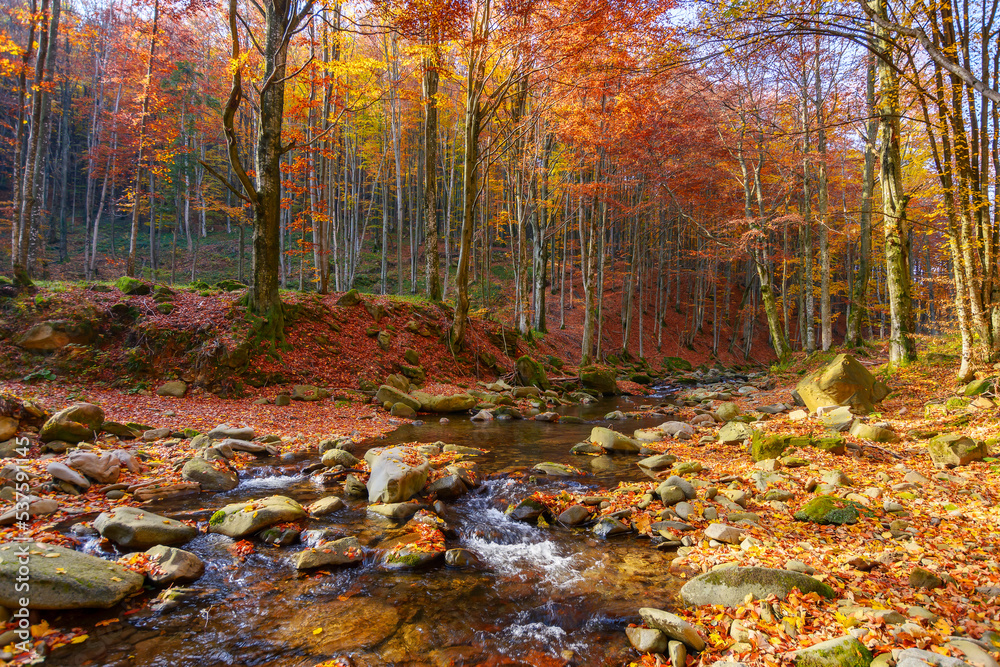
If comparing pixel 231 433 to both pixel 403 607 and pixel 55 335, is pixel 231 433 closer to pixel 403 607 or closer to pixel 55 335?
pixel 403 607

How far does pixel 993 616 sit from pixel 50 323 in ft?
45.8

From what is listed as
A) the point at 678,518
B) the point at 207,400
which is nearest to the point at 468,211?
the point at 207,400

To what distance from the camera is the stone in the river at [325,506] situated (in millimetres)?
5071

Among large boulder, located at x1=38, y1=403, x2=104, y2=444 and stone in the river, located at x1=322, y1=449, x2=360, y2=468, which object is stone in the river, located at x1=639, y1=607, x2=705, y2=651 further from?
large boulder, located at x1=38, y1=403, x2=104, y2=444

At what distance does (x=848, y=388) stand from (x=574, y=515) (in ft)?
21.7

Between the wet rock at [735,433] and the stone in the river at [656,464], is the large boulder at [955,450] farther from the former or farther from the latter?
the stone in the river at [656,464]

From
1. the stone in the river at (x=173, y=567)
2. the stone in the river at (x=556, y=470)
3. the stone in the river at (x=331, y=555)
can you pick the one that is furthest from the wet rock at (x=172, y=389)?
the stone in the river at (x=556, y=470)

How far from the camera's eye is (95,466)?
5.37 meters

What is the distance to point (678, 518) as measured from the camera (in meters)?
4.95

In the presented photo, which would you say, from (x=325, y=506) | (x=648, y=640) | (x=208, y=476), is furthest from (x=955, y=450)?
(x=208, y=476)

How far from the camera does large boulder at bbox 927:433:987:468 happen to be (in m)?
5.27

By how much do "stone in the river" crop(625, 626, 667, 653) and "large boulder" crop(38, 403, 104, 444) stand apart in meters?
7.45

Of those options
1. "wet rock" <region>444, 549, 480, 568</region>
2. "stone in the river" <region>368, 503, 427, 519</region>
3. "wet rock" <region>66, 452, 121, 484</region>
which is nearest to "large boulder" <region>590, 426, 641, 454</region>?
"stone in the river" <region>368, 503, 427, 519</region>

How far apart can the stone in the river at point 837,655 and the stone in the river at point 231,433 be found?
24.4ft
